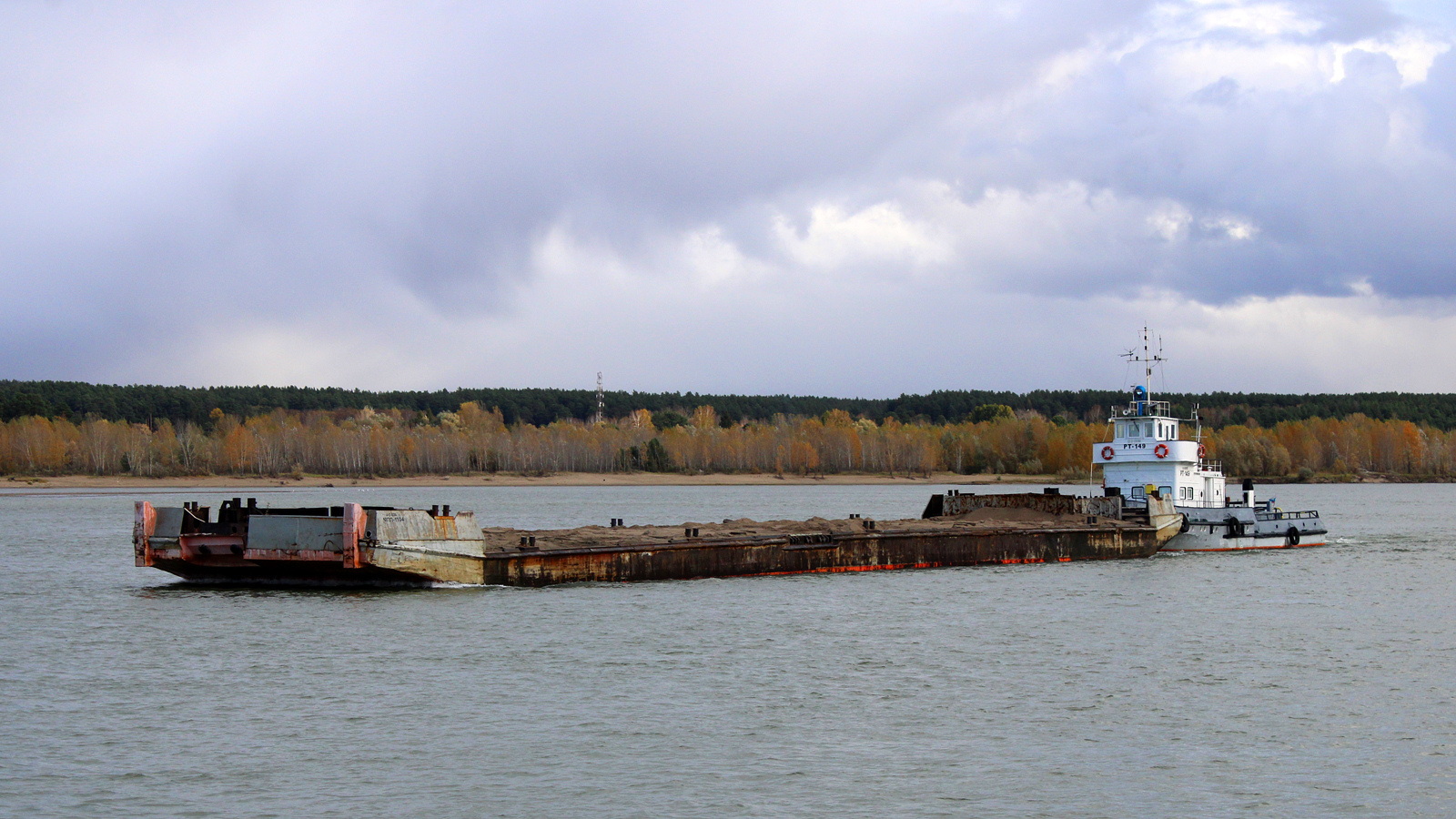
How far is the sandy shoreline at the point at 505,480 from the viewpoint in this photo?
135m

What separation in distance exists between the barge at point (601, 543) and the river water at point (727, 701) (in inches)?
31.8

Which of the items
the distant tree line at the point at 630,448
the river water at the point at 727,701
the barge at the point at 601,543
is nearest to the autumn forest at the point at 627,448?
the distant tree line at the point at 630,448

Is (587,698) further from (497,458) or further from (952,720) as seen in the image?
(497,458)

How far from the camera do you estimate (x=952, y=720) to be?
61.2 feet

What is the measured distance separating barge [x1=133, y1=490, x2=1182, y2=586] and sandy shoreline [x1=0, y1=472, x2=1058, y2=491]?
99.3 m

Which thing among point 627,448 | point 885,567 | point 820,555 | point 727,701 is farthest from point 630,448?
point 727,701

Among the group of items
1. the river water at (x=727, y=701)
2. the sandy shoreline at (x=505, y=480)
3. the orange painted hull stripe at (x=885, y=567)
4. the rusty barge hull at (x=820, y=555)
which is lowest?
the river water at (x=727, y=701)

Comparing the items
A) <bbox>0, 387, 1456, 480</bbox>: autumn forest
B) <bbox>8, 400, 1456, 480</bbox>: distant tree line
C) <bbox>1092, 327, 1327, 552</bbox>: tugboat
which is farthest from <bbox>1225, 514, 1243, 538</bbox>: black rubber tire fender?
<bbox>0, 387, 1456, 480</bbox>: autumn forest

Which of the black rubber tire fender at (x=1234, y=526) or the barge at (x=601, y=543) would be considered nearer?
the barge at (x=601, y=543)

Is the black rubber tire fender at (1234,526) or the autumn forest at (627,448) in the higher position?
the autumn forest at (627,448)

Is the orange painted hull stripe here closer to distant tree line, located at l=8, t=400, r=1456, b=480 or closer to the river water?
the river water

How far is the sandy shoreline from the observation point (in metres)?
135

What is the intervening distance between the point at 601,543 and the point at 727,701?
609 inches

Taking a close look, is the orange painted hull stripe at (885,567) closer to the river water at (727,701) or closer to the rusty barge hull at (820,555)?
the rusty barge hull at (820,555)
